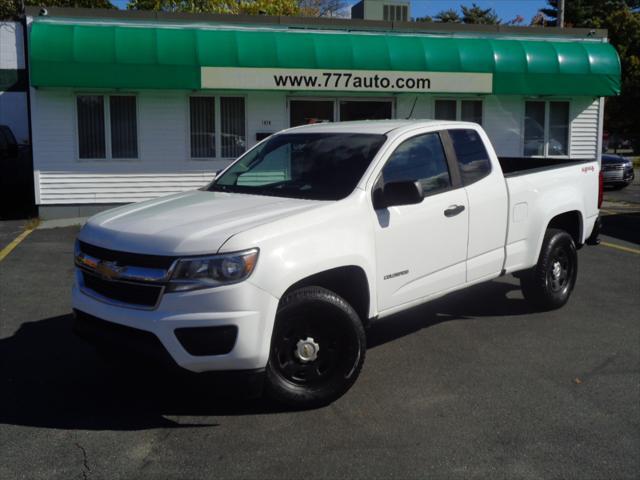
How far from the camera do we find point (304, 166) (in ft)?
17.9

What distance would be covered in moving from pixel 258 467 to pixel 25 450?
4.56ft

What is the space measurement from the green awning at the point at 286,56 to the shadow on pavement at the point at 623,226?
3235 millimetres

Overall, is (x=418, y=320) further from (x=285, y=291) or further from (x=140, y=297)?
(x=140, y=297)

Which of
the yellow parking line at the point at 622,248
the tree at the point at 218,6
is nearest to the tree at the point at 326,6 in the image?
the tree at the point at 218,6

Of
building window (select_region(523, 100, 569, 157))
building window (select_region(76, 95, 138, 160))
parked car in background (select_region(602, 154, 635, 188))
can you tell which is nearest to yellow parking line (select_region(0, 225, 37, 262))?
building window (select_region(76, 95, 138, 160))

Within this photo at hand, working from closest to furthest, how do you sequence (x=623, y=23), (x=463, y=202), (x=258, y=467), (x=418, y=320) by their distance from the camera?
(x=258, y=467) → (x=463, y=202) → (x=418, y=320) → (x=623, y=23)

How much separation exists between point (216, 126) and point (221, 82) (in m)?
Answer: 1.39

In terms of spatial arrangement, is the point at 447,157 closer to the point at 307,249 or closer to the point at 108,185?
the point at 307,249

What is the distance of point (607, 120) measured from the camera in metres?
43.3

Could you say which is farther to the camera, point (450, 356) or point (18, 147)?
point (18, 147)

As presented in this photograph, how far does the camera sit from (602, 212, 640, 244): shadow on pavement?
40.9 ft

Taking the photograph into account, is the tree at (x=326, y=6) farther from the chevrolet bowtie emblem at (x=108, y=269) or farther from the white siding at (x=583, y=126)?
the chevrolet bowtie emblem at (x=108, y=269)

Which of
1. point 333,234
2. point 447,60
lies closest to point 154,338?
point 333,234

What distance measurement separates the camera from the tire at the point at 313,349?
4402 millimetres
